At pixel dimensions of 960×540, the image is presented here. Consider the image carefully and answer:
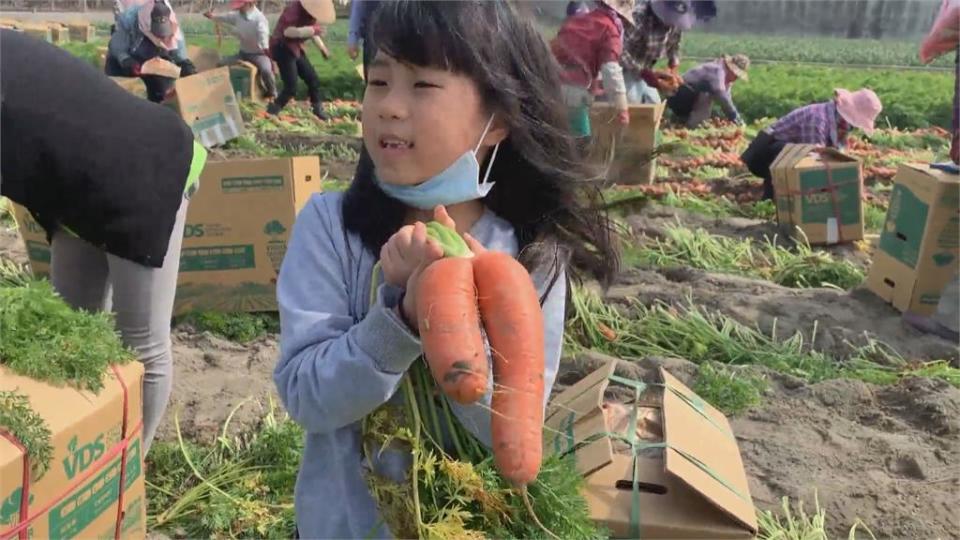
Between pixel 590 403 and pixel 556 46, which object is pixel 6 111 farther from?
pixel 556 46

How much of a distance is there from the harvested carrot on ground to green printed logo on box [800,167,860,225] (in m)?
5.61

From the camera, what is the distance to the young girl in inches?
53.1

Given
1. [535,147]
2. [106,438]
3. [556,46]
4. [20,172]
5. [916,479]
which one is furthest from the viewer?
[556,46]

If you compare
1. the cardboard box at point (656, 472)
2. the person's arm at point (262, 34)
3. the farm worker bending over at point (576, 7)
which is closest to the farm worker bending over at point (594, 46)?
the farm worker bending over at point (576, 7)

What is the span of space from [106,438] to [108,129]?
2.58 ft

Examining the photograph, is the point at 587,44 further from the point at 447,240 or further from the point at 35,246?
the point at 447,240

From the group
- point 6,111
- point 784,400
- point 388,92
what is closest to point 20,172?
point 6,111

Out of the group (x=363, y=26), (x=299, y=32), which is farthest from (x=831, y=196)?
(x=299, y=32)

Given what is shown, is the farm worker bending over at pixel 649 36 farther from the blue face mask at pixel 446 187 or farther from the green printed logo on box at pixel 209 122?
the blue face mask at pixel 446 187

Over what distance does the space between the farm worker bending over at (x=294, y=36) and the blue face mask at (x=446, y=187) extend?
9259mm

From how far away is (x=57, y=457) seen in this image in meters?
1.82

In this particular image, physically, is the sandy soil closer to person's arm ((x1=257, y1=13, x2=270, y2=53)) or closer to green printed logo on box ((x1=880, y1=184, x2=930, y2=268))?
green printed logo on box ((x1=880, y1=184, x2=930, y2=268))

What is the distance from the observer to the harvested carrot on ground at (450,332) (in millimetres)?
1259

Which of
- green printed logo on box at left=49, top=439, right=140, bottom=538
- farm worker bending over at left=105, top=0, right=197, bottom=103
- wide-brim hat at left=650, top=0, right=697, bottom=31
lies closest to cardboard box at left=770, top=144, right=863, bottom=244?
wide-brim hat at left=650, top=0, right=697, bottom=31
